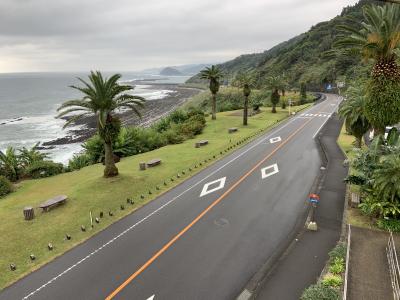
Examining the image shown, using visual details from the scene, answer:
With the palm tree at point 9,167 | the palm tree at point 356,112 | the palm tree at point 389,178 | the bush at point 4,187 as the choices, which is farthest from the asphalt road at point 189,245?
the palm tree at point 9,167

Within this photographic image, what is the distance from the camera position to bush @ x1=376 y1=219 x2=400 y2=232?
17.2 meters

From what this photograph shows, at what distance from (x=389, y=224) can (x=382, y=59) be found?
9991mm

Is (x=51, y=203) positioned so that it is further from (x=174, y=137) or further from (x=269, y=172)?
(x=174, y=137)

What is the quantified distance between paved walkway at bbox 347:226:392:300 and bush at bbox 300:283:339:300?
2.56 ft

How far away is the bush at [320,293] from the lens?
11.7 meters

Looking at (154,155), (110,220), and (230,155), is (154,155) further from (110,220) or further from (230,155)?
(110,220)

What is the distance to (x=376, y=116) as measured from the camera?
2045 centimetres

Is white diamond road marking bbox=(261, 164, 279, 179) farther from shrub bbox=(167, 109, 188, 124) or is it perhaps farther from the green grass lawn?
shrub bbox=(167, 109, 188, 124)

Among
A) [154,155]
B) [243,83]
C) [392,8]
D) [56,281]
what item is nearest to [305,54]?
[243,83]

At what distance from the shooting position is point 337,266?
13789 mm

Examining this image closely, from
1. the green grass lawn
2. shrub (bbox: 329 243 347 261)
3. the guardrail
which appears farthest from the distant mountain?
shrub (bbox: 329 243 347 261)

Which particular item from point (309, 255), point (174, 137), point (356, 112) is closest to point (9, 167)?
point (174, 137)

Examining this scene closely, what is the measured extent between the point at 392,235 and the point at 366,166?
4797 mm

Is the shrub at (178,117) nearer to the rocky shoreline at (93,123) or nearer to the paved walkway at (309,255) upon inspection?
the rocky shoreline at (93,123)
